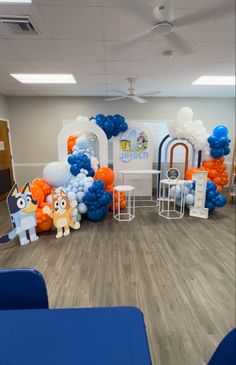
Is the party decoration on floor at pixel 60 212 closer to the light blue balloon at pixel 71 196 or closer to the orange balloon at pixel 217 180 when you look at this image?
the light blue balloon at pixel 71 196

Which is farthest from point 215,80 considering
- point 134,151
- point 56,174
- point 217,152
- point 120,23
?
point 56,174

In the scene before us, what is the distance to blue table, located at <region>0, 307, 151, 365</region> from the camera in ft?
2.35

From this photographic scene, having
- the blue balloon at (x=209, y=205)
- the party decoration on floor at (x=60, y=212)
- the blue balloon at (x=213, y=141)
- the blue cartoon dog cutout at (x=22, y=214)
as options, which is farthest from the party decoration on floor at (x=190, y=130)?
the blue cartoon dog cutout at (x=22, y=214)

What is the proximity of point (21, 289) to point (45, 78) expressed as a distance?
4299 millimetres

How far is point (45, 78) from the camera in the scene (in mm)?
4250

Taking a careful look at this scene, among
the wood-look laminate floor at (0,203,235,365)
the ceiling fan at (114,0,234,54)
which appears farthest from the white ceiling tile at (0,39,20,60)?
the wood-look laminate floor at (0,203,235,365)

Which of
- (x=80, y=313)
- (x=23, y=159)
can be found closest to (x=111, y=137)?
(x=23, y=159)

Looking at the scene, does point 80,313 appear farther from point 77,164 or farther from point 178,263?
point 77,164

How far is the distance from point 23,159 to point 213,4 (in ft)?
18.5

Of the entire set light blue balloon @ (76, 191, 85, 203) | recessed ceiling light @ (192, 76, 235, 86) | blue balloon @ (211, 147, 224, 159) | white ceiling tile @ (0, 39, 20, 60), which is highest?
recessed ceiling light @ (192, 76, 235, 86)

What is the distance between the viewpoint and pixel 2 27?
2311 millimetres

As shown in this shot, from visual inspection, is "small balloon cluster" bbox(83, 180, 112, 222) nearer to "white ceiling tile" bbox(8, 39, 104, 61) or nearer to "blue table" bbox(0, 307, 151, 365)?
"white ceiling tile" bbox(8, 39, 104, 61)

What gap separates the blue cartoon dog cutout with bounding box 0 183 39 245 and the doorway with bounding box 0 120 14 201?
2951 millimetres

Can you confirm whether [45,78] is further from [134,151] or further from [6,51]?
[134,151]
